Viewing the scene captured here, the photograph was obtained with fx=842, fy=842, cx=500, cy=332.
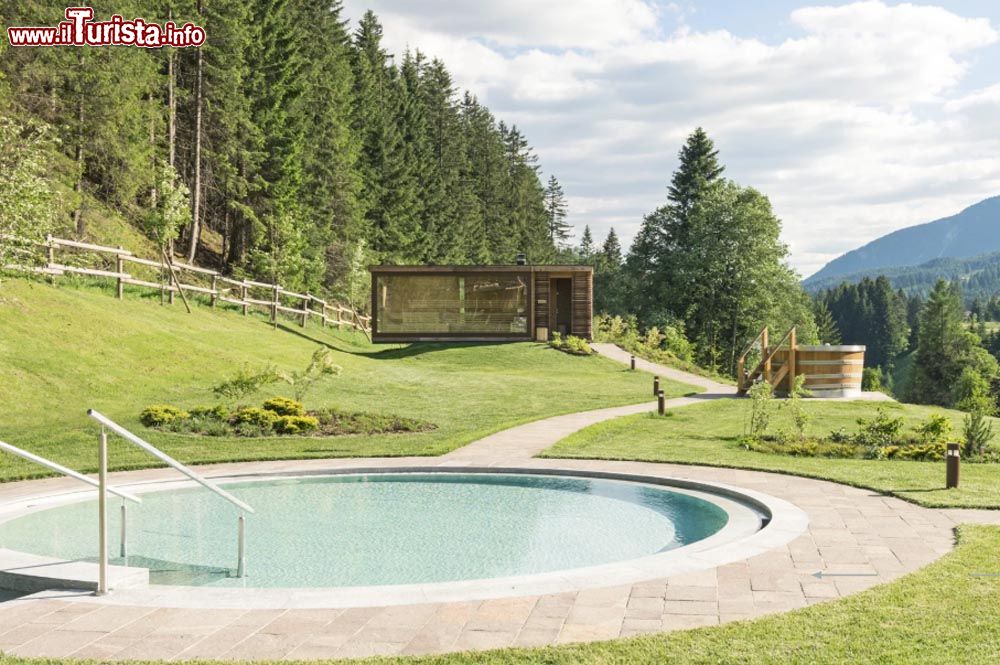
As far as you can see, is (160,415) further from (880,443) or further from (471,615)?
(880,443)

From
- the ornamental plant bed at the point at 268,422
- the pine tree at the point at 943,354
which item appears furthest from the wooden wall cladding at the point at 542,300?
the pine tree at the point at 943,354

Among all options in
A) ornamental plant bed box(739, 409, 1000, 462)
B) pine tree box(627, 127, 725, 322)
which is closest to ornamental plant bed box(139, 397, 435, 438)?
ornamental plant bed box(739, 409, 1000, 462)

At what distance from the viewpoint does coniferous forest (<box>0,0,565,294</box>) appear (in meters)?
26.2

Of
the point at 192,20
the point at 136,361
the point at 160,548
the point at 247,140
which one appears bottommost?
the point at 160,548

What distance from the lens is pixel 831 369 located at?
21266 mm

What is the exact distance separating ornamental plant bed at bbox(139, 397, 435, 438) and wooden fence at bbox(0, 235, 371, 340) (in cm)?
443

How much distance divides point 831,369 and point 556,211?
7123 centimetres

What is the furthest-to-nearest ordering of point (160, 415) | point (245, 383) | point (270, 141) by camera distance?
point (270, 141) < point (245, 383) < point (160, 415)

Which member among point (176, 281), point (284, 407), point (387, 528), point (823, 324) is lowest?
point (387, 528)

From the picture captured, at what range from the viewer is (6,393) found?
14.5 meters

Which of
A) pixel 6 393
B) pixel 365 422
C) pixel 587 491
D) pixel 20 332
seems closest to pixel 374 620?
pixel 587 491

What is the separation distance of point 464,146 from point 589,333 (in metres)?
35.8

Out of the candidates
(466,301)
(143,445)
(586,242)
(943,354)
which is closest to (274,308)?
(466,301)

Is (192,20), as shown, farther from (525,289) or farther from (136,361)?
(136,361)
